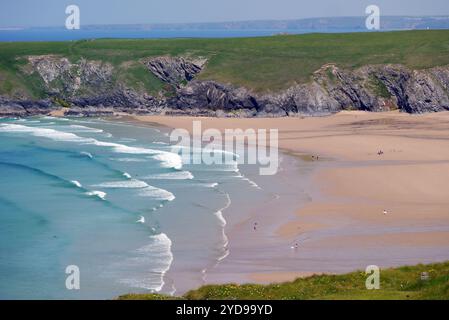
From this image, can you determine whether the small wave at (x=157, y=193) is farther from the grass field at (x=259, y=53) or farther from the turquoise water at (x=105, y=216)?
the grass field at (x=259, y=53)

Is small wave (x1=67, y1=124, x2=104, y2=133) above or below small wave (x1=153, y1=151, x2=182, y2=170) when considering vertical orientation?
below

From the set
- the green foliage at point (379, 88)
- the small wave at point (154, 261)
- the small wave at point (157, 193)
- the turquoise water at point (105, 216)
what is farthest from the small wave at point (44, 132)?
the small wave at point (154, 261)

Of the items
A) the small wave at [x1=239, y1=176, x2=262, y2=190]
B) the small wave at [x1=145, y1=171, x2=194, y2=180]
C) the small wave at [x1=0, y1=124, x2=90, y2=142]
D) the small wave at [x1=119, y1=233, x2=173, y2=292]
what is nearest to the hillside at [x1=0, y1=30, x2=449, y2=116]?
the small wave at [x1=0, y1=124, x2=90, y2=142]

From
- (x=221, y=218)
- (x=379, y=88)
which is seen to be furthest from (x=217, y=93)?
(x=221, y=218)

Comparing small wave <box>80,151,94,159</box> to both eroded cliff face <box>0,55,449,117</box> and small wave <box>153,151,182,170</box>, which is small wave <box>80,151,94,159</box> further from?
eroded cliff face <box>0,55,449,117</box>

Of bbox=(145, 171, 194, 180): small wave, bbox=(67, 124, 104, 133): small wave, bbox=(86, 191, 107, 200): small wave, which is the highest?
bbox=(145, 171, 194, 180): small wave

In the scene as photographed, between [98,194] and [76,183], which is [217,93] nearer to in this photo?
[76,183]
